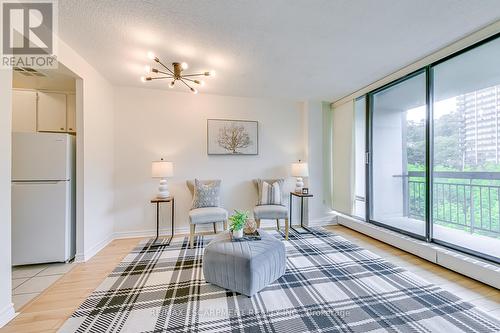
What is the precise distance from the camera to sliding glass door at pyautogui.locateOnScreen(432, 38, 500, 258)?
2.28m

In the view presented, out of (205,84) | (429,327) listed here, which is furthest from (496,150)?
(205,84)

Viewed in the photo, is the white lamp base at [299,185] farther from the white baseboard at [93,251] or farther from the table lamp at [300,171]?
the white baseboard at [93,251]

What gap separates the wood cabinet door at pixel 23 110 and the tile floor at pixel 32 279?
1.86 m

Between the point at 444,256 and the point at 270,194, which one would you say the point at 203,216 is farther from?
the point at 444,256

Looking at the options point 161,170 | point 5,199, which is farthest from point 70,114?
point 5,199

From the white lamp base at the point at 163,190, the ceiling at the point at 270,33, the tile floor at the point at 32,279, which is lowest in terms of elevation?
the tile floor at the point at 32,279

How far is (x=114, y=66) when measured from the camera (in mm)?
2811

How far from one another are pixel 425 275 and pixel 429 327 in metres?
0.96

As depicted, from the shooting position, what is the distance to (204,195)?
11.1 feet

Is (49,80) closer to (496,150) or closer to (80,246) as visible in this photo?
(80,246)

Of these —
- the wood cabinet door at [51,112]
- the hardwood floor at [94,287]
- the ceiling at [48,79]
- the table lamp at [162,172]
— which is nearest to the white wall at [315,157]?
the hardwood floor at [94,287]

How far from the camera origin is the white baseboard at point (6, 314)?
1519mm

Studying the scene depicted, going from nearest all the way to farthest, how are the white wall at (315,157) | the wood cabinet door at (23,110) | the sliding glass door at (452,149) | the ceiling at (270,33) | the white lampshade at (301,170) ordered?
the ceiling at (270,33)
the sliding glass door at (452,149)
the wood cabinet door at (23,110)
the white lampshade at (301,170)
the white wall at (315,157)

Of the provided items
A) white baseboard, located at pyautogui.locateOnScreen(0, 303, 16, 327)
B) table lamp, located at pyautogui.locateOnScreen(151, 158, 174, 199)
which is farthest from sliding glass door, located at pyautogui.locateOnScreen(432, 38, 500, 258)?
white baseboard, located at pyautogui.locateOnScreen(0, 303, 16, 327)
